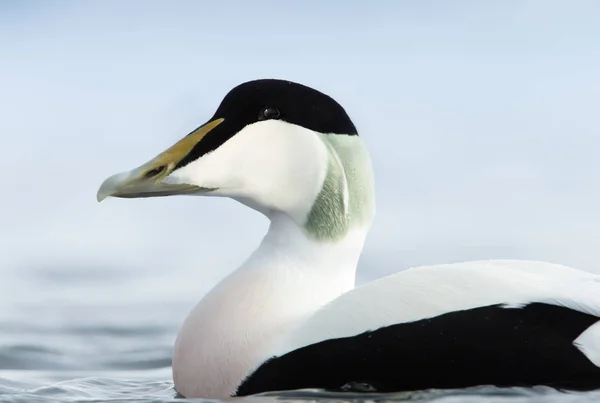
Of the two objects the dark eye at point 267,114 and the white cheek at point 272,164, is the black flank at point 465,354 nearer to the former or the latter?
the white cheek at point 272,164

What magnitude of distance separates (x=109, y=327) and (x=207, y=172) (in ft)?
10.7

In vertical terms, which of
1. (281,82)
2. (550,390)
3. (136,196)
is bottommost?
(550,390)

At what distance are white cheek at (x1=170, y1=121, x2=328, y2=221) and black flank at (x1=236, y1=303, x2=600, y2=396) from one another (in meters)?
0.60

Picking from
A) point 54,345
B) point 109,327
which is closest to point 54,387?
point 54,345

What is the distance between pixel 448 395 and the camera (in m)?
5.04

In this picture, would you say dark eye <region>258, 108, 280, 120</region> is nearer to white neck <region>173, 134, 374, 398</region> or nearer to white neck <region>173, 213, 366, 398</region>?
white neck <region>173, 134, 374, 398</region>

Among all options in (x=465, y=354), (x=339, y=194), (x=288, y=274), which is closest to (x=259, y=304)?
(x=288, y=274)

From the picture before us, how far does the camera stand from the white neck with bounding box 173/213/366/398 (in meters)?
5.32

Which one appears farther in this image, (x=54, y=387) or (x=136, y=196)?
(x=54, y=387)

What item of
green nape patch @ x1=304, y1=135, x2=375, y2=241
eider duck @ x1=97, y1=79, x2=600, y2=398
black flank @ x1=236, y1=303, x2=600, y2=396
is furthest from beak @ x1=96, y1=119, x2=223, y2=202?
black flank @ x1=236, y1=303, x2=600, y2=396

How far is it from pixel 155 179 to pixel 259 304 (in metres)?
0.57

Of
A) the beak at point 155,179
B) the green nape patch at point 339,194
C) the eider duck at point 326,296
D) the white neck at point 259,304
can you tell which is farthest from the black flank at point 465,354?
the beak at point 155,179

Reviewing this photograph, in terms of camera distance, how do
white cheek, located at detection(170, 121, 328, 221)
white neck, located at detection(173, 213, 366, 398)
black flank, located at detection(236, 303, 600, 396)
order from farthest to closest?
white cheek, located at detection(170, 121, 328, 221) → white neck, located at detection(173, 213, 366, 398) → black flank, located at detection(236, 303, 600, 396)

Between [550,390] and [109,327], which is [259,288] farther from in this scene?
[109,327]
